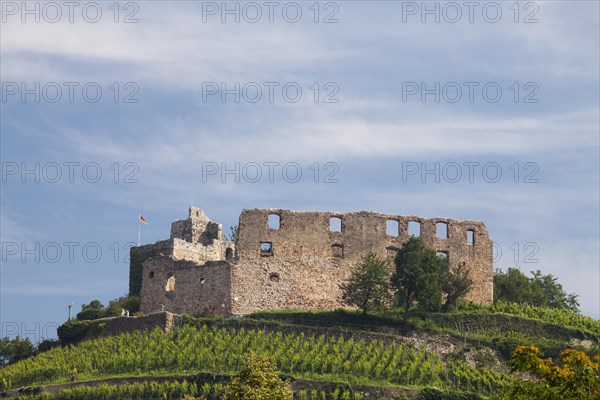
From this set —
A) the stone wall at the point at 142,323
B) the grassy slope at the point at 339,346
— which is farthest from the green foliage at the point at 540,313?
the stone wall at the point at 142,323

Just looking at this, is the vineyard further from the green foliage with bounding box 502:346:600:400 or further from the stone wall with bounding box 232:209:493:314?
the green foliage with bounding box 502:346:600:400

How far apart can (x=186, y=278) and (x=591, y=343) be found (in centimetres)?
1906

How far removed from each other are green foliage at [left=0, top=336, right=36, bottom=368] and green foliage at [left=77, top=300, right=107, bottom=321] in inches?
108

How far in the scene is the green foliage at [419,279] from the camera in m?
62.4

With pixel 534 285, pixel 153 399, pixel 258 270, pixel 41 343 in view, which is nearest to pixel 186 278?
pixel 258 270

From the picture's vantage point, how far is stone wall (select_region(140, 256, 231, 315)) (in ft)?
211

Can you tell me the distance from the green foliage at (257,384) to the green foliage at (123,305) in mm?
23381

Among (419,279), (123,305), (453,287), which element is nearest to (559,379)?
(419,279)

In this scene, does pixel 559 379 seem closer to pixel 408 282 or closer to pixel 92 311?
pixel 408 282

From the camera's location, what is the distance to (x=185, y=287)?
6525 cm

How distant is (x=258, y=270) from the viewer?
213 ft

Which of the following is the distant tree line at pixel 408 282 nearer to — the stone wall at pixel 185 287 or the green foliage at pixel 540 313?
the green foliage at pixel 540 313

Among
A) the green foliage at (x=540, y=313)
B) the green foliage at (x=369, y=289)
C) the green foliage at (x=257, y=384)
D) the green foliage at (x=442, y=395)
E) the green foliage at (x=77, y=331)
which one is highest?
the green foliage at (x=369, y=289)

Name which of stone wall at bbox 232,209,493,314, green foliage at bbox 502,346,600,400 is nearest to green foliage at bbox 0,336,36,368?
stone wall at bbox 232,209,493,314
